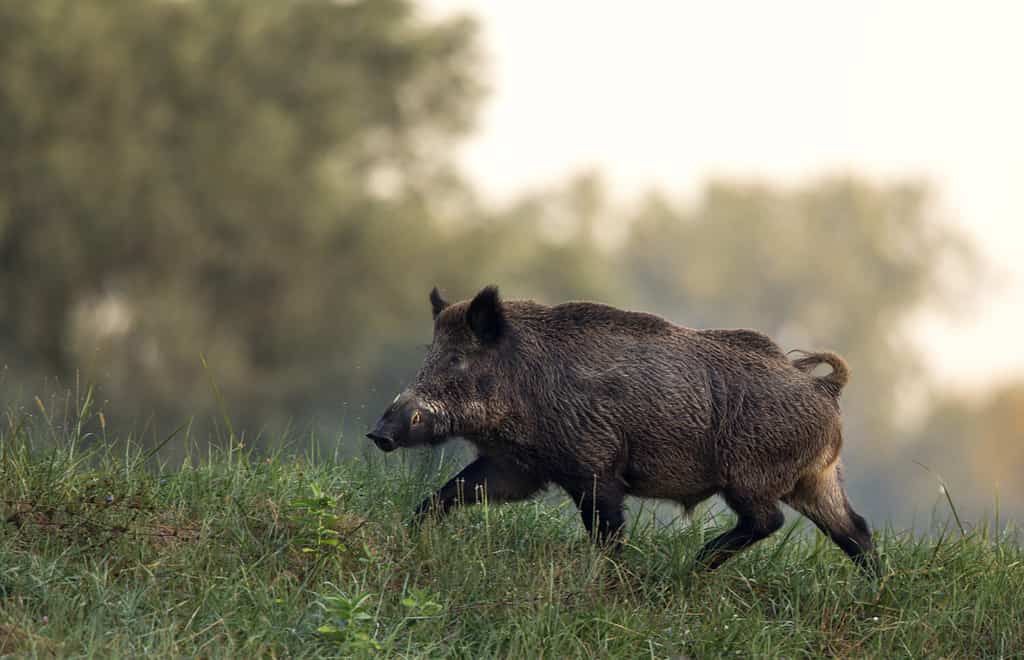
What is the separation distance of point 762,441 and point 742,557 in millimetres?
616

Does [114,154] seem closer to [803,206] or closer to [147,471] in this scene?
[147,471]

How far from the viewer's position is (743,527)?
7230 millimetres

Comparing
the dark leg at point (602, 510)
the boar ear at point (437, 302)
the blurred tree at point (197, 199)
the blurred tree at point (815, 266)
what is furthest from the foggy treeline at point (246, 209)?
the blurred tree at point (815, 266)

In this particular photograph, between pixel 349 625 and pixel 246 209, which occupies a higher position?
pixel 349 625

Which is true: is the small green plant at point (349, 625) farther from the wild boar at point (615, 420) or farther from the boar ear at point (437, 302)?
the boar ear at point (437, 302)

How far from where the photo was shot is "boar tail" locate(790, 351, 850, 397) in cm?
765

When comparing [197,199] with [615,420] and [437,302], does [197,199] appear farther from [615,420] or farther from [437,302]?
[615,420]

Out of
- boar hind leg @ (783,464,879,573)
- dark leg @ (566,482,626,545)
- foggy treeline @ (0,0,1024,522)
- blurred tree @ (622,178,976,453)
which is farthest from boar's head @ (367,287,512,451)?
blurred tree @ (622,178,976,453)

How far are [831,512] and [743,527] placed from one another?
616 mm

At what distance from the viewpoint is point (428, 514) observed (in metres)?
6.88

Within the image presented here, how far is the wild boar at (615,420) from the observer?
23.4 ft

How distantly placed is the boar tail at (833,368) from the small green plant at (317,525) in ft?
9.00

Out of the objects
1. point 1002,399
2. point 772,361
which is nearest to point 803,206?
point 1002,399

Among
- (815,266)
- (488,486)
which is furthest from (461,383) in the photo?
(815,266)
